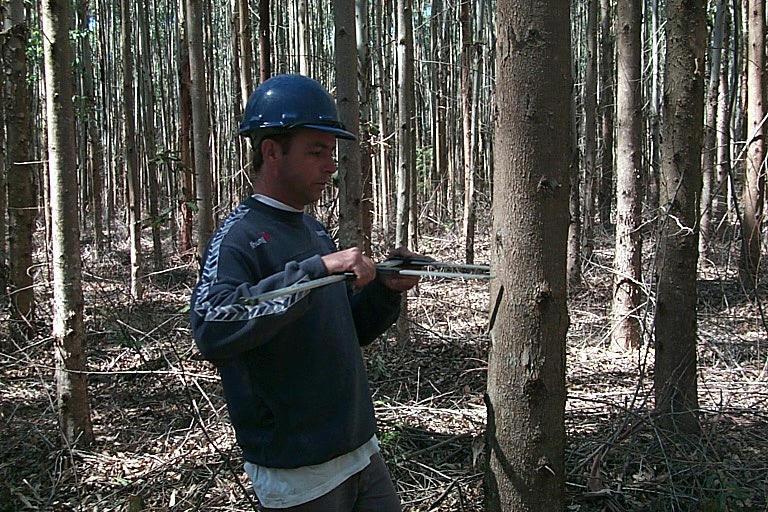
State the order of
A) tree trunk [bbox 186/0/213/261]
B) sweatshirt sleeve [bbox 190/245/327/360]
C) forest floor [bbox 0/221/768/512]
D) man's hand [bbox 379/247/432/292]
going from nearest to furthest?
sweatshirt sleeve [bbox 190/245/327/360] < man's hand [bbox 379/247/432/292] < forest floor [bbox 0/221/768/512] < tree trunk [bbox 186/0/213/261]

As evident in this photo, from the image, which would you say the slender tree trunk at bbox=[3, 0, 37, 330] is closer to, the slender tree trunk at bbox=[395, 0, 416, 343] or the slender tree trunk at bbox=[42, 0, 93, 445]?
the slender tree trunk at bbox=[42, 0, 93, 445]

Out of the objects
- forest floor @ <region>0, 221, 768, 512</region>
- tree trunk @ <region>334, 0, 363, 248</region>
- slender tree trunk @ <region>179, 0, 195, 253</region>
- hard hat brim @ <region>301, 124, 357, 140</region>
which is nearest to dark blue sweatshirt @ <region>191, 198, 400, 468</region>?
hard hat brim @ <region>301, 124, 357, 140</region>

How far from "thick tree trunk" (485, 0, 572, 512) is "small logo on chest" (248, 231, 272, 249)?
0.70 metres

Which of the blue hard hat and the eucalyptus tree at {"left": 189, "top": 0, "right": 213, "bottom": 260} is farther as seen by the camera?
the eucalyptus tree at {"left": 189, "top": 0, "right": 213, "bottom": 260}

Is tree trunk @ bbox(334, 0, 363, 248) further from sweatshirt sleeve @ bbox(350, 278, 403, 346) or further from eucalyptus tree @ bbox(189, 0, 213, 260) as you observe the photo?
sweatshirt sleeve @ bbox(350, 278, 403, 346)

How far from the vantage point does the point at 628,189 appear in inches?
220

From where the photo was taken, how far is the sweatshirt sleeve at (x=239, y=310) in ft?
5.10

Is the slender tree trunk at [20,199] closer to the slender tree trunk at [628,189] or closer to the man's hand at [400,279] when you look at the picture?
the slender tree trunk at [628,189]

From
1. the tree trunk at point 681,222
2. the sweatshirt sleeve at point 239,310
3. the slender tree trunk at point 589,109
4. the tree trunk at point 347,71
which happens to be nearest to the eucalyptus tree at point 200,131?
the tree trunk at point 347,71

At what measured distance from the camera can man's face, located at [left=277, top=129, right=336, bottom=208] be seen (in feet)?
6.08

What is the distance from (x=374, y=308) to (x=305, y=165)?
513mm

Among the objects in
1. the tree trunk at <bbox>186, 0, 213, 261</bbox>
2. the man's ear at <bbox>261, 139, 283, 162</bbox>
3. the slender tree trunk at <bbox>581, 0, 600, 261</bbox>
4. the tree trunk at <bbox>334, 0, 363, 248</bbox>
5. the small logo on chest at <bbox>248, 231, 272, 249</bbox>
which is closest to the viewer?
the small logo on chest at <bbox>248, 231, 272, 249</bbox>

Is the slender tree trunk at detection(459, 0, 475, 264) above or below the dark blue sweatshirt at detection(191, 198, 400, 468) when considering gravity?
above

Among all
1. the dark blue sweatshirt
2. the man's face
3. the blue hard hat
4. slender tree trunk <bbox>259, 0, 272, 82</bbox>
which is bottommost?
the dark blue sweatshirt
